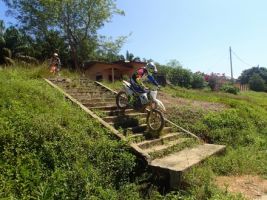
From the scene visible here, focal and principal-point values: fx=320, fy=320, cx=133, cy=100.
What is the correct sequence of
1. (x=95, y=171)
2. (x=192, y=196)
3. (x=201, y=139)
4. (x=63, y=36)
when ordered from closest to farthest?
(x=192, y=196)
(x=95, y=171)
(x=201, y=139)
(x=63, y=36)

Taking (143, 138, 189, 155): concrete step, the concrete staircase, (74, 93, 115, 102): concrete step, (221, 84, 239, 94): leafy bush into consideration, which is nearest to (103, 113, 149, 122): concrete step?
the concrete staircase

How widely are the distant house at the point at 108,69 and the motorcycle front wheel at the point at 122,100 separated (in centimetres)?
1342

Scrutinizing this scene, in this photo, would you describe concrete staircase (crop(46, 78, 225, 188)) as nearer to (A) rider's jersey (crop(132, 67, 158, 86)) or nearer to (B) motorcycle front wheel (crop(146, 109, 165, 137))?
(B) motorcycle front wheel (crop(146, 109, 165, 137))

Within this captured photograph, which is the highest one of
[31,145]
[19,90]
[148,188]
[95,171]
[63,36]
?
[63,36]

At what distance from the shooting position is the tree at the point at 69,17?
29.1m

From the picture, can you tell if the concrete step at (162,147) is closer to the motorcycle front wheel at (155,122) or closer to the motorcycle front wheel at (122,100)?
the motorcycle front wheel at (155,122)

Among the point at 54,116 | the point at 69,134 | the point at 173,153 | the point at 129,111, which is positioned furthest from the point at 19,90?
the point at 173,153

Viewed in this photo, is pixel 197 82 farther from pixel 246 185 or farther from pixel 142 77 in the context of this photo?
pixel 246 185

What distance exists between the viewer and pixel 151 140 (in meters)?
8.78

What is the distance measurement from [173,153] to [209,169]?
126 cm

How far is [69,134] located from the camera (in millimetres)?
→ 7074

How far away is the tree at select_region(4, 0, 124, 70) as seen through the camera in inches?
1145

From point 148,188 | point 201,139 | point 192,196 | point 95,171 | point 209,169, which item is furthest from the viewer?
point 201,139

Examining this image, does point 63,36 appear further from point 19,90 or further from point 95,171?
point 95,171
